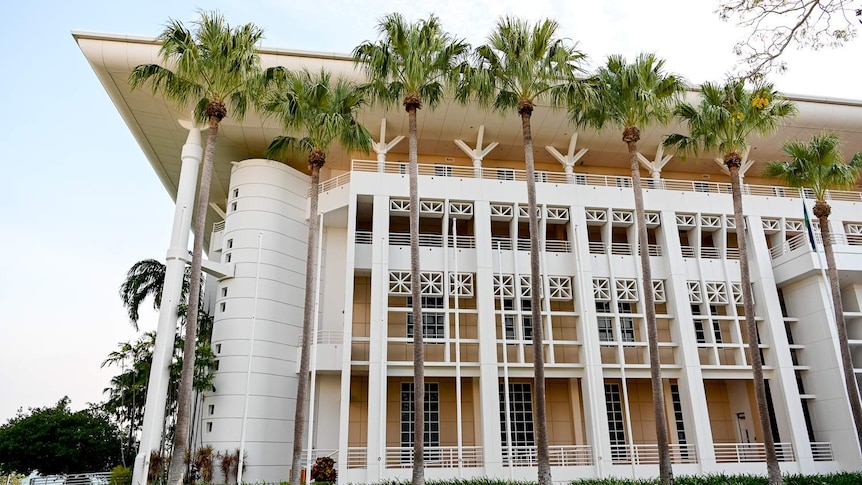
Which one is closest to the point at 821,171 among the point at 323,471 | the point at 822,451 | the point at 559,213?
the point at 559,213

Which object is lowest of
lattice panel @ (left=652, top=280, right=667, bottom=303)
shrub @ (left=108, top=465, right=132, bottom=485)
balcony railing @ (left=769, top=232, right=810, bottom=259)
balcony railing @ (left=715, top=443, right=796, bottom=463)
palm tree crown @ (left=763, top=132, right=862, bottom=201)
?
shrub @ (left=108, top=465, right=132, bottom=485)

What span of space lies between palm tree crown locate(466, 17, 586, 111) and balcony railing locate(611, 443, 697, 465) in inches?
557

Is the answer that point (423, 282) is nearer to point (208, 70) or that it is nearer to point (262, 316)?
point (262, 316)

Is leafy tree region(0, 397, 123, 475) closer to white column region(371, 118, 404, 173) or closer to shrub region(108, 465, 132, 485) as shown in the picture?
shrub region(108, 465, 132, 485)

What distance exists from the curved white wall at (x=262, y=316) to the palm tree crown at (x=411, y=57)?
8765mm

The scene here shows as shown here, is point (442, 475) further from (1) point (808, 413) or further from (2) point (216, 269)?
(1) point (808, 413)

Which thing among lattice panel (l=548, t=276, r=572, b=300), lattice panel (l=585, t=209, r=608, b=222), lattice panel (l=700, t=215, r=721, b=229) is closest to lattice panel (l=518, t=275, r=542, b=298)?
lattice panel (l=548, t=276, r=572, b=300)

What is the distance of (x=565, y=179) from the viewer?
92.5 feet

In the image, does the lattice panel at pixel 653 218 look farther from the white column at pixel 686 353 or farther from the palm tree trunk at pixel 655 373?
the palm tree trunk at pixel 655 373

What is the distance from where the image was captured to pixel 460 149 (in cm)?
2833

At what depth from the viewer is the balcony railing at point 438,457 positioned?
21.0 meters

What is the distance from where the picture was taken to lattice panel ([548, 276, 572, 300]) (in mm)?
24328

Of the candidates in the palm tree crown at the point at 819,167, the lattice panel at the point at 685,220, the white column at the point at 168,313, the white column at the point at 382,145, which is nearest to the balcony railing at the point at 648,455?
the lattice panel at the point at 685,220

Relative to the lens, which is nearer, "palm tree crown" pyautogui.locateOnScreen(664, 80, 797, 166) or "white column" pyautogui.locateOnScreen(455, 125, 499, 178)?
"palm tree crown" pyautogui.locateOnScreen(664, 80, 797, 166)
